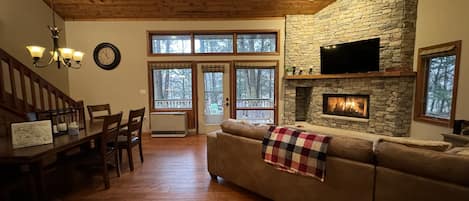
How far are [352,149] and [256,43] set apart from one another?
454 centimetres

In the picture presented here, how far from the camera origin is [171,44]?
19.5 ft

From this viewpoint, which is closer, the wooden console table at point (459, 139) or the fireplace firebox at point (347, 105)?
the wooden console table at point (459, 139)

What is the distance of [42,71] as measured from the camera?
5070 millimetres

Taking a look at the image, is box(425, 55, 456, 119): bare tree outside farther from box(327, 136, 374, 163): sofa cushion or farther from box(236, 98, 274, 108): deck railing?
box(236, 98, 274, 108): deck railing

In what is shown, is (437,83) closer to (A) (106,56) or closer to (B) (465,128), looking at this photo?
(B) (465,128)

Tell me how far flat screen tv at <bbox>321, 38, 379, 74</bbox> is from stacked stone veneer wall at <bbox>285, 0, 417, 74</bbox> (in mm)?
188

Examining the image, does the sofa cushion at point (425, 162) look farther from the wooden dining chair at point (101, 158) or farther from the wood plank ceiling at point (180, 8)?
the wood plank ceiling at point (180, 8)

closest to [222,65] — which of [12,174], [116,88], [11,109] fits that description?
[116,88]

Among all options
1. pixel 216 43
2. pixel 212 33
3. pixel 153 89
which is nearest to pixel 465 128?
pixel 216 43

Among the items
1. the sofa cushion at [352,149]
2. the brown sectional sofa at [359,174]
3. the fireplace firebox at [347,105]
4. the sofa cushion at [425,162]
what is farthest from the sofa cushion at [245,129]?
the fireplace firebox at [347,105]

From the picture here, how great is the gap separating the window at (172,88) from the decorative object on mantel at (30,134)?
12.0 feet

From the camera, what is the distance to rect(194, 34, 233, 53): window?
5.91 metres

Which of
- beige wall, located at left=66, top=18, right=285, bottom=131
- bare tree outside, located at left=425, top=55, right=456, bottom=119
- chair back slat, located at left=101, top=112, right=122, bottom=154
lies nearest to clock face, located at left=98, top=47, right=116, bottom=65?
beige wall, located at left=66, top=18, right=285, bottom=131

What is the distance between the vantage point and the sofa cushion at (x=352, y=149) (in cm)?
181
